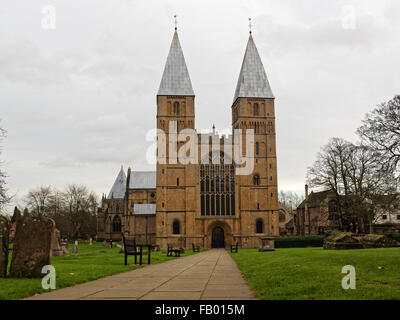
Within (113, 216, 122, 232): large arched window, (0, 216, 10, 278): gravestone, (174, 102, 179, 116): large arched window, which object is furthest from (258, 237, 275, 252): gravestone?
(113, 216, 122, 232): large arched window

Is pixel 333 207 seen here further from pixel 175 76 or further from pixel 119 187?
pixel 119 187

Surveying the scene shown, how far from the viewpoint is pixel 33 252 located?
32.5ft

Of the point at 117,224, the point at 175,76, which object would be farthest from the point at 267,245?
the point at 117,224

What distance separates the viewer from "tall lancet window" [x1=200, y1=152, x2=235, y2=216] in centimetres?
4947

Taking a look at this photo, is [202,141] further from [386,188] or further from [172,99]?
[386,188]

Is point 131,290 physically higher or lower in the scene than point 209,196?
lower

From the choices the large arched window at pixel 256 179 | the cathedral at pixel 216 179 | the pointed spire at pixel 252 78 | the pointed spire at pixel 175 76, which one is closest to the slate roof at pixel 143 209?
the cathedral at pixel 216 179

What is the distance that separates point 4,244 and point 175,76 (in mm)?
44154

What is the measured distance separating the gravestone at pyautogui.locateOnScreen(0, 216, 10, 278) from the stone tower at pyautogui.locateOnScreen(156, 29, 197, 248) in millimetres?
37807

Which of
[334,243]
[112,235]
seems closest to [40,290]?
[334,243]

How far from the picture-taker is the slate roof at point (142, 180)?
66.7m

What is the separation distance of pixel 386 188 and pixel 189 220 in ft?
79.1

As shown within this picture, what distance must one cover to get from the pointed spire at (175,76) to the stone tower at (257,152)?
22.4ft

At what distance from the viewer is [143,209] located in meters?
59.9
